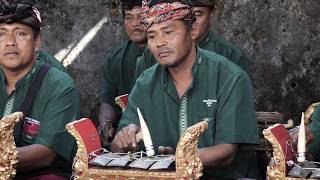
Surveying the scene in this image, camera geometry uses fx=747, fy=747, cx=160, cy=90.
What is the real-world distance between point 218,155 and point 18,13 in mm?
1448

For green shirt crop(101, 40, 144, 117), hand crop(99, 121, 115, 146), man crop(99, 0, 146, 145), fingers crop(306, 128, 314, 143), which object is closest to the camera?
fingers crop(306, 128, 314, 143)

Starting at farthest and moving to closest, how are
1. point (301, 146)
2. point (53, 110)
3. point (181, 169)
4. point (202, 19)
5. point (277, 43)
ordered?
point (277, 43)
point (202, 19)
point (53, 110)
point (301, 146)
point (181, 169)

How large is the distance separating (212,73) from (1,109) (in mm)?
1309

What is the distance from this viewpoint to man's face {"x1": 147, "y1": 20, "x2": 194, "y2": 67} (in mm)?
3957

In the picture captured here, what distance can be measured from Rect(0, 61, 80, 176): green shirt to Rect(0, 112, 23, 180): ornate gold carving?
0.38 m

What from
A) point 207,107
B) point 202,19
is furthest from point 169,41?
point 202,19

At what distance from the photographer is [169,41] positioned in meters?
3.98

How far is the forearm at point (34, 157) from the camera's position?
4.02 m

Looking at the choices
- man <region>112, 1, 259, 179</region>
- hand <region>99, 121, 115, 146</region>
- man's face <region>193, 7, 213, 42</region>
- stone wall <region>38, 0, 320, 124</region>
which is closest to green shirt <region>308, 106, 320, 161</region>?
man <region>112, 1, 259, 179</region>

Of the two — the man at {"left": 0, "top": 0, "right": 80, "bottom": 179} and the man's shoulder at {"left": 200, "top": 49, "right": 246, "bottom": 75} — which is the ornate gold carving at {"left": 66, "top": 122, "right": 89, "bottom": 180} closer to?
the man at {"left": 0, "top": 0, "right": 80, "bottom": 179}

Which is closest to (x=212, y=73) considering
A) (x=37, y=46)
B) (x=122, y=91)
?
(x=37, y=46)

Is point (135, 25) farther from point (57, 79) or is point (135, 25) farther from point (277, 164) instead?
point (277, 164)

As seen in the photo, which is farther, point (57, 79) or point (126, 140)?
point (57, 79)

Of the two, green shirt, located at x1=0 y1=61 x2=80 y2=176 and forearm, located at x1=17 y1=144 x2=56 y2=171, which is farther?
green shirt, located at x1=0 y1=61 x2=80 y2=176
